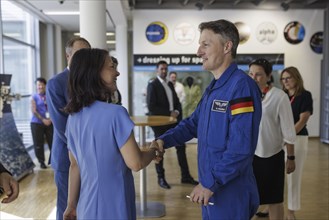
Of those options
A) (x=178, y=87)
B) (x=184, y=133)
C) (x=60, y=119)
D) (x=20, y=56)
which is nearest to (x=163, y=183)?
(x=60, y=119)

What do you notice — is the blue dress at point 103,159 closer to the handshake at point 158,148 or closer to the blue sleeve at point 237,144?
the handshake at point 158,148

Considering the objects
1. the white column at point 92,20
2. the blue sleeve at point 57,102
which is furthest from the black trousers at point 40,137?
the blue sleeve at point 57,102

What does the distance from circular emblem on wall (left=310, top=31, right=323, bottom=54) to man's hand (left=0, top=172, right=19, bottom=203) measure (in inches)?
359

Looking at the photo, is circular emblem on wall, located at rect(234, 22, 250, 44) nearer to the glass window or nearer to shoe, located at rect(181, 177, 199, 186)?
shoe, located at rect(181, 177, 199, 186)

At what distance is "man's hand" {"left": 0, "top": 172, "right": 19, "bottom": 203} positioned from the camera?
1638mm

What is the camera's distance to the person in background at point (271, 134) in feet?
9.03

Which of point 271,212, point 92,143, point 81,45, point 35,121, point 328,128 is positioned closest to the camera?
point 92,143

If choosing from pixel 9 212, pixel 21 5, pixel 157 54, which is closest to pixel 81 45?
pixel 9 212

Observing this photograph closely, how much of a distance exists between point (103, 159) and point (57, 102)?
1.01m

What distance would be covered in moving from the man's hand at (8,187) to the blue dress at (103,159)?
34cm

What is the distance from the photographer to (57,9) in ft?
25.5

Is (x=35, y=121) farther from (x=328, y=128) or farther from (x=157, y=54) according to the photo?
(x=328, y=128)

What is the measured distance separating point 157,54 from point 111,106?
7.71m

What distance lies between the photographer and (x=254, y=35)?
9.14 metres
